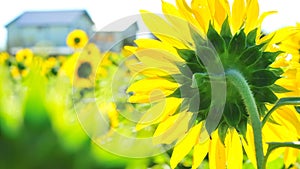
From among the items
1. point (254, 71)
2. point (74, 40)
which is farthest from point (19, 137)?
point (74, 40)

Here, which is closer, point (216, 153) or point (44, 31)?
point (216, 153)

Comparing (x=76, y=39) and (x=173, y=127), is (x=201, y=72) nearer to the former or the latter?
(x=173, y=127)

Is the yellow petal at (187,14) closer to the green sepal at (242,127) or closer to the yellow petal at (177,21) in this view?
the yellow petal at (177,21)

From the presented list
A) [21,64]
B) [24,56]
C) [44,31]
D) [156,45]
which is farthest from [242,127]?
[44,31]

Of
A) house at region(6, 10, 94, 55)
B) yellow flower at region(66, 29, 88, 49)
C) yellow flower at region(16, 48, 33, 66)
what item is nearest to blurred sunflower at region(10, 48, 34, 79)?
yellow flower at region(16, 48, 33, 66)

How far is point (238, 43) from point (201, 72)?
53 millimetres

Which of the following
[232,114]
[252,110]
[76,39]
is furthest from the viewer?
[76,39]

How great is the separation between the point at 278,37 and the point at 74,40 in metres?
3.54

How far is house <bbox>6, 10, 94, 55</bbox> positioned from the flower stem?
11.7 feet

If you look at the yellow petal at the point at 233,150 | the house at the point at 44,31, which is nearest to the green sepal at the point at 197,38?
the yellow petal at the point at 233,150

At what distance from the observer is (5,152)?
18 centimetres

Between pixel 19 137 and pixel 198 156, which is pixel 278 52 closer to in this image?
pixel 198 156

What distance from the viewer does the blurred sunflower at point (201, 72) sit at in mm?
570

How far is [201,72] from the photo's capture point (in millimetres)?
586
